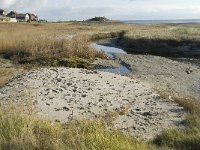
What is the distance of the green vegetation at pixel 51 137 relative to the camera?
286 inches

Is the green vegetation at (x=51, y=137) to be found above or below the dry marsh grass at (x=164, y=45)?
above

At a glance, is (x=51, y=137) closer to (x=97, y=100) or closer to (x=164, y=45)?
(x=97, y=100)

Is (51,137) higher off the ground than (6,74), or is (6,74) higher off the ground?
(51,137)

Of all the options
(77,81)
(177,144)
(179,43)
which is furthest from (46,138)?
(179,43)

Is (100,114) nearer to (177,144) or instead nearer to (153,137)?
(153,137)

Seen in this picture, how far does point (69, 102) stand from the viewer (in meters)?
14.7

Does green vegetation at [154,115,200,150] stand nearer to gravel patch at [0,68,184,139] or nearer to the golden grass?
gravel patch at [0,68,184,139]

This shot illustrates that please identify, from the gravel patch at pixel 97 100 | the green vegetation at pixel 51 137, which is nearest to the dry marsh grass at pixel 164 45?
the gravel patch at pixel 97 100

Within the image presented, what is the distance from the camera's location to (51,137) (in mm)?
7914

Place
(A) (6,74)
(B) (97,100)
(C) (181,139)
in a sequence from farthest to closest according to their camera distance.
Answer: (A) (6,74) → (B) (97,100) → (C) (181,139)

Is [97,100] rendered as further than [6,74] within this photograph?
No

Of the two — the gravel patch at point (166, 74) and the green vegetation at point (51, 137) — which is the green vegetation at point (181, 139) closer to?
the green vegetation at point (51, 137)

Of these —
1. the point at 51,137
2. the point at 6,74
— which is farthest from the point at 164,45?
the point at 51,137

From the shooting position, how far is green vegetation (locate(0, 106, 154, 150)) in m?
7.27
